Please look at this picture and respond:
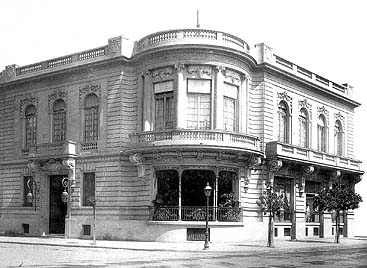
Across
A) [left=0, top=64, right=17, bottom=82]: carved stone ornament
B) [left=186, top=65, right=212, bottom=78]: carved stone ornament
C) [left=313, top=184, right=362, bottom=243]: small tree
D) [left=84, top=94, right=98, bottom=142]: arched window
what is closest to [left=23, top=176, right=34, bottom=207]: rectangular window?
[left=84, top=94, right=98, bottom=142]: arched window

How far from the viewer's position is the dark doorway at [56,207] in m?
38.8

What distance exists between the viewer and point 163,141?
33.1 m

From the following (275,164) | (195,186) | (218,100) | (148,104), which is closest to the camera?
(195,186)

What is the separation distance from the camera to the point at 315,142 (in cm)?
4284

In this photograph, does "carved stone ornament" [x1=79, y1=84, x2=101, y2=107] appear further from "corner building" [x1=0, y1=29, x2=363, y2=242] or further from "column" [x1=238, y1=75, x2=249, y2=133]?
"column" [x1=238, y1=75, x2=249, y2=133]

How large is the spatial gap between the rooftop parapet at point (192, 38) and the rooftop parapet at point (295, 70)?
7.34ft

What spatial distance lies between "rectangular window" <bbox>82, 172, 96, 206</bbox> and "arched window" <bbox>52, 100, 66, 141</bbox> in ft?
11.7

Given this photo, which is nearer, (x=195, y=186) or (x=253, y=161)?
(x=195, y=186)

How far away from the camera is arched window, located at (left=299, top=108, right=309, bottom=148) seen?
41.5m

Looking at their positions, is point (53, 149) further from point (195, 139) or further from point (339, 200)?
point (339, 200)

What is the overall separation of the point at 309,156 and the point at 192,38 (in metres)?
12.5

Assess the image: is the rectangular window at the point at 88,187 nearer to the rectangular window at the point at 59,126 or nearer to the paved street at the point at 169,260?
the rectangular window at the point at 59,126

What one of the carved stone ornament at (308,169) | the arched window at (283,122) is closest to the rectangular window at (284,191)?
the carved stone ornament at (308,169)

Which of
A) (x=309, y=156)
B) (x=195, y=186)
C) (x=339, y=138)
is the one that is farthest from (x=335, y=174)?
(x=195, y=186)
